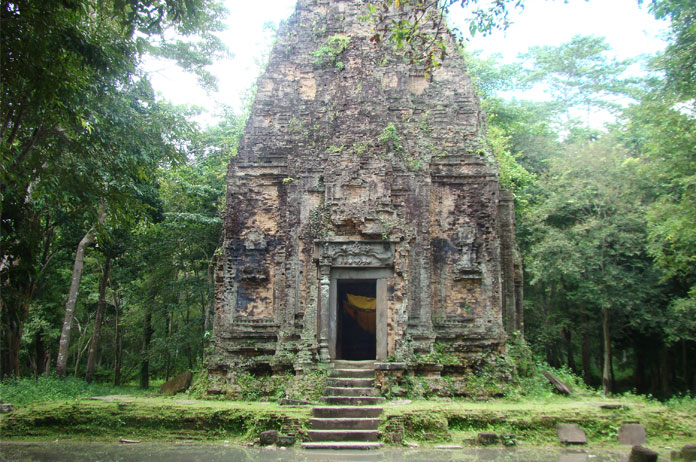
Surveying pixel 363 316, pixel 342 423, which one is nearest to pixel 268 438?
pixel 342 423

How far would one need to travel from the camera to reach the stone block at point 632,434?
8664 millimetres

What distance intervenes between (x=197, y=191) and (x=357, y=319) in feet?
25.3

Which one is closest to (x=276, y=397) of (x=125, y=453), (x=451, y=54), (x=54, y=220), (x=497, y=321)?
(x=125, y=453)

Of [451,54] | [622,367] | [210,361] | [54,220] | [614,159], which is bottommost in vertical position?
[622,367]

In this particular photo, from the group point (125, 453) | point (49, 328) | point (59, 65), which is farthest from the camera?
point (49, 328)

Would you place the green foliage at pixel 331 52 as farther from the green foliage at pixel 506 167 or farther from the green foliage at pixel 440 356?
the green foliage at pixel 440 356

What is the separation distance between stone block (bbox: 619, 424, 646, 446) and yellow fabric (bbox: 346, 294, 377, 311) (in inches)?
316

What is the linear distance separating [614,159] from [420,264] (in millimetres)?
12513

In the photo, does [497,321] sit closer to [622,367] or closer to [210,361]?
[210,361]

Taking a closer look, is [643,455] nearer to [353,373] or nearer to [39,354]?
[353,373]

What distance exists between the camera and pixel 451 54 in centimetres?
1475

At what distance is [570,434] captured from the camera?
28.5 feet

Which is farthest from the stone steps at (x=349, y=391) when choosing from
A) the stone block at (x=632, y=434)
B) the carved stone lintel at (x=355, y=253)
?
the stone block at (x=632, y=434)

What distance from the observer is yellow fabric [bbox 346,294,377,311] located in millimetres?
15781
